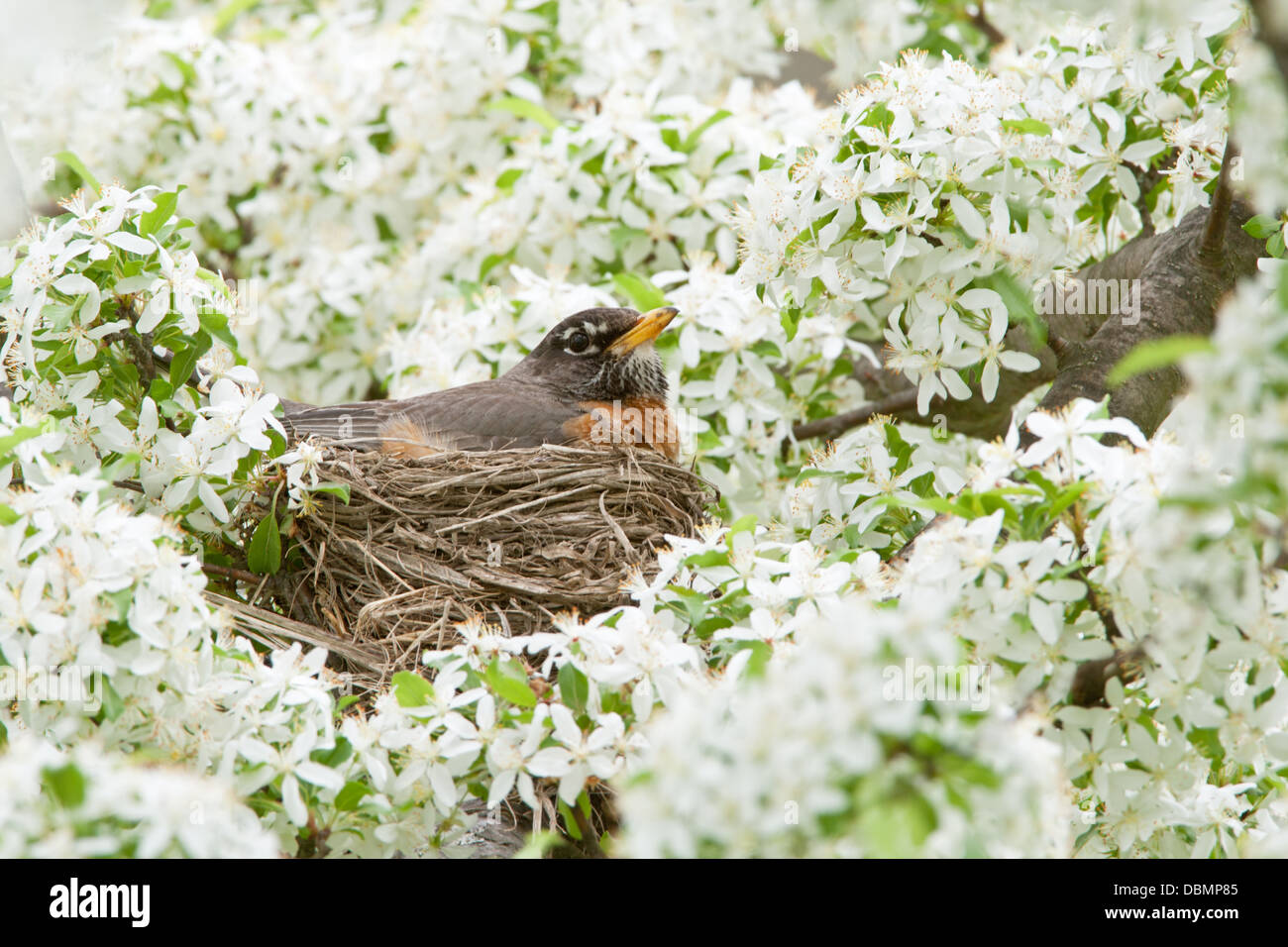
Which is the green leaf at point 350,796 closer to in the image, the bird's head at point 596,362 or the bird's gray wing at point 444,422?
the bird's gray wing at point 444,422

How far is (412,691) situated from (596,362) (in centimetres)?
228

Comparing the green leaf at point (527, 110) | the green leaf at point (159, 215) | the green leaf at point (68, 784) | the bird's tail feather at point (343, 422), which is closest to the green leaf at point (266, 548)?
the bird's tail feather at point (343, 422)

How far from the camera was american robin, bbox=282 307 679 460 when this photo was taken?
13.8 ft

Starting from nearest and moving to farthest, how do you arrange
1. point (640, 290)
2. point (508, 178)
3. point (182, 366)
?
point (182, 366), point (640, 290), point (508, 178)

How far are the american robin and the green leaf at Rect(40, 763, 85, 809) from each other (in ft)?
7.51

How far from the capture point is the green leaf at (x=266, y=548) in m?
3.48

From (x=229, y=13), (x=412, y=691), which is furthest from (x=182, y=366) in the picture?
(x=229, y=13)

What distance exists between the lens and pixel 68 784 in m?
1.69

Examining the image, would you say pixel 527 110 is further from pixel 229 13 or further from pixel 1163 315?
pixel 1163 315

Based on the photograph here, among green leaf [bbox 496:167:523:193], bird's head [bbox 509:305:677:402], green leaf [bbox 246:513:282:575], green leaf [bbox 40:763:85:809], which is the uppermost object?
green leaf [bbox 496:167:523:193]

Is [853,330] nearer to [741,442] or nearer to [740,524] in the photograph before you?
[741,442]

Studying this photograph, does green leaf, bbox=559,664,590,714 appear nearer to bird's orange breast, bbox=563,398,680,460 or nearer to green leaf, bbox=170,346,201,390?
green leaf, bbox=170,346,201,390

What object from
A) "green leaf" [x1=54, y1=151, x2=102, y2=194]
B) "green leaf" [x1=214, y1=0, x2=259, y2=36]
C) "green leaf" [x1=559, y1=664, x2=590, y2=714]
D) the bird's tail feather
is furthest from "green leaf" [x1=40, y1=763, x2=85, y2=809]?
"green leaf" [x1=214, y1=0, x2=259, y2=36]
